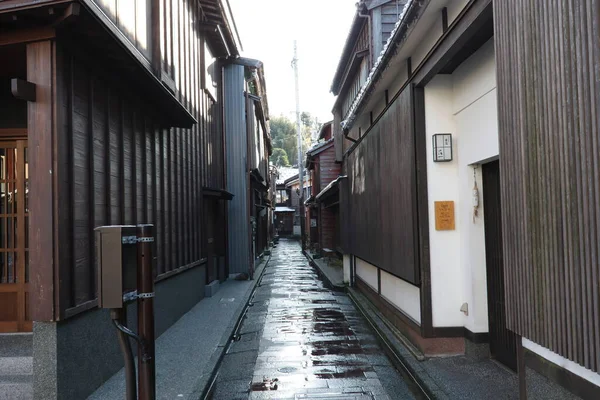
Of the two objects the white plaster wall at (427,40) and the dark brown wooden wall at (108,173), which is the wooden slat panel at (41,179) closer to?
the dark brown wooden wall at (108,173)

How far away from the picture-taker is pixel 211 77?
1490 centimetres

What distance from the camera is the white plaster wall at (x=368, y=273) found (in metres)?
11.4

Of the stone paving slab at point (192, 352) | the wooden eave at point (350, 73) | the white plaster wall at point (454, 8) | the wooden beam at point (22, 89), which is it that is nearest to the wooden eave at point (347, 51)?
the wooden eave at point (350, 73)

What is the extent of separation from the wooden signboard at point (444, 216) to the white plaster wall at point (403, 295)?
1125mm

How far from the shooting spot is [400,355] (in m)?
6.89

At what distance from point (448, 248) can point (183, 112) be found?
212 inches

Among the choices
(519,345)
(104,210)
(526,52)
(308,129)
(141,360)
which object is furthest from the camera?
(308,129)

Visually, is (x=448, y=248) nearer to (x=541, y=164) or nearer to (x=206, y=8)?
(x=541, y=164)

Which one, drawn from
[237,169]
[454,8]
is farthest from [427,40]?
[237,169]

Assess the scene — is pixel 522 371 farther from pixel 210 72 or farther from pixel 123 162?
pixel 210 72

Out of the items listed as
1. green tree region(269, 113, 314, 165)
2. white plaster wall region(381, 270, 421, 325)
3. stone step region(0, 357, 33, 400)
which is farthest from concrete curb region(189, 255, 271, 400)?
green tree region(269, 113, 314, 165)

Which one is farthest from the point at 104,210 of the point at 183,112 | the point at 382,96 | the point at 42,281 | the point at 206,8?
the point at 206,8

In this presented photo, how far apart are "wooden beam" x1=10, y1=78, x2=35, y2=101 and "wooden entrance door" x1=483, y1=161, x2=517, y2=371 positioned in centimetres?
569

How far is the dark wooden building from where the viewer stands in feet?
15.7
